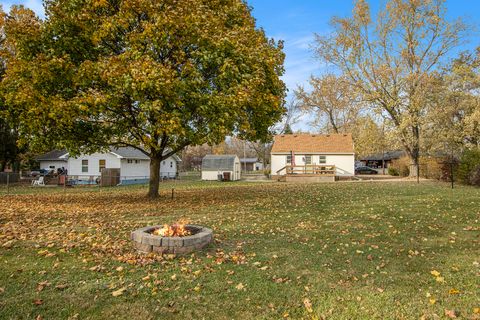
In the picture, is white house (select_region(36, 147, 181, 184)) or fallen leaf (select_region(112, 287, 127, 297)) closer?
fallen leaf (select_region(112, 287, 127, 297))

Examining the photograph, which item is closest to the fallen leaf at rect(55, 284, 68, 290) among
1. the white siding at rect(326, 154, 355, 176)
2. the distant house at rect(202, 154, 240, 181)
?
the distant house at rect(202, 154, 240, 181)

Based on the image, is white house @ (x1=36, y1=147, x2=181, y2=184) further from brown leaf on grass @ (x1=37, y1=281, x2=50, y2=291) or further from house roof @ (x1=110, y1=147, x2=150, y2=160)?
brown leaf on grass @ (x1=37, y1=281, x2=50, y2=291)

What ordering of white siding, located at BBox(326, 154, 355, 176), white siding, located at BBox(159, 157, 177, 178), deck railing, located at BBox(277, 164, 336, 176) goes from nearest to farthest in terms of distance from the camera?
deck railing, located at BBox(277, 164, 336, 176) < white siding, located at BBox(326, 154, 355, 176) < white siding, located at BBox(159, 157, 177, 178)

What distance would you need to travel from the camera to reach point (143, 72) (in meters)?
10.4

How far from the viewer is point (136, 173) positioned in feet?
114

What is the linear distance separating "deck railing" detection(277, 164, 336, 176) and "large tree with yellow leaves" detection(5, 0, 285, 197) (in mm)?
21155

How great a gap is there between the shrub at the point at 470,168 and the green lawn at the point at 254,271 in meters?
12.5

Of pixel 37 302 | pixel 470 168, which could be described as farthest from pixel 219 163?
pixel 37 302

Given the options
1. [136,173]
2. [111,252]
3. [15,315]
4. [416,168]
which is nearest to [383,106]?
[416,168]

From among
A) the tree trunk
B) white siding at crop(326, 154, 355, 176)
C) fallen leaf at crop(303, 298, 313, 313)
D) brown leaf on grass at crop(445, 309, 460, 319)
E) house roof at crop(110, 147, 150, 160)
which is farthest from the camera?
white siding at crop(326, 154, 355, 176)

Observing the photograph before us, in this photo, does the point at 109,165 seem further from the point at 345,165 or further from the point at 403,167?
the point at 403,167

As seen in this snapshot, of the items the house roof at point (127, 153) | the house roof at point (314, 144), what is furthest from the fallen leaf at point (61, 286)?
the house roof at point (314, 144)

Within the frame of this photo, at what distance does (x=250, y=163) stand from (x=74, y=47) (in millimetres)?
81671

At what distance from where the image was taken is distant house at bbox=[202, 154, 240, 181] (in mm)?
38594
